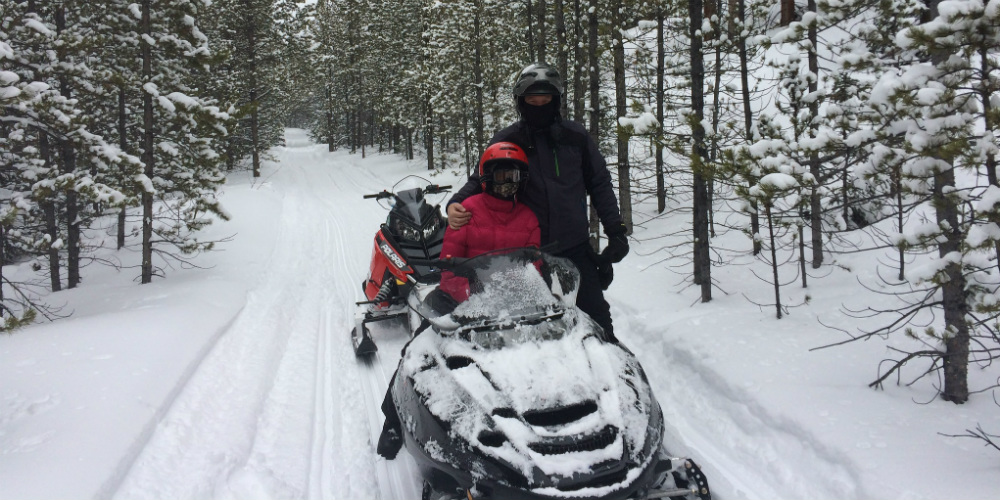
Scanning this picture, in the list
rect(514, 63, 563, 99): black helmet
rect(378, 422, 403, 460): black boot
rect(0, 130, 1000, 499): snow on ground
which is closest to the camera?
rect(0, 130, 1000, 499): snow on ground

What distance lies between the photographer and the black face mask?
4090 mm

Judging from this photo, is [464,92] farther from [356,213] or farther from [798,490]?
[798,490]

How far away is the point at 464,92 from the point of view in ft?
82.2

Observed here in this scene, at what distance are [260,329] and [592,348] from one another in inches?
211

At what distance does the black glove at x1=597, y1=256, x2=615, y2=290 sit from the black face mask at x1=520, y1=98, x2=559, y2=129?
1048 mm

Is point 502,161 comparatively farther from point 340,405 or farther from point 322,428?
point 340,405

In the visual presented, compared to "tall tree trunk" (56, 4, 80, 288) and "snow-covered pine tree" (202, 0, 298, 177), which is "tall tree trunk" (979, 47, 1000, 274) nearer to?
"tall tree trunk" (56, 4, 80, 288)

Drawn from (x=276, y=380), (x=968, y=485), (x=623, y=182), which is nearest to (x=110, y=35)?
(x=276, y=380)

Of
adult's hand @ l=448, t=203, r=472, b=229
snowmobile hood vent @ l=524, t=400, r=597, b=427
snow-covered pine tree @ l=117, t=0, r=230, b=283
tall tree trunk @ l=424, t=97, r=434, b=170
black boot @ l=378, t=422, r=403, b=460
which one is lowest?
black boot @ l=378, t=422, r=403, b=460

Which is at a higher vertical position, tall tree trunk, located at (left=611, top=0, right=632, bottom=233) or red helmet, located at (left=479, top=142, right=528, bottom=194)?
tall tree trunk, located at (left=611, top=0, right=632, bottom=233)

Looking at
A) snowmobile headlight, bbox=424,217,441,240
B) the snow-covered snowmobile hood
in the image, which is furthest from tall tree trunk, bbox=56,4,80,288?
the snow-covered snowmobile hood

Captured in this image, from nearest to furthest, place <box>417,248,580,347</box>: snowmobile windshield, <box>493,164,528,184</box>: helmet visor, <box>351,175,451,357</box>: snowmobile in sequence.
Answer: <box>417,248,580,347</box>: snowmobile windshield
<box>493,164,528,184</box>: helmet visor
<box>351,175,451,357</box>: snowmobile

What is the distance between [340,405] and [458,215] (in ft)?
7.19

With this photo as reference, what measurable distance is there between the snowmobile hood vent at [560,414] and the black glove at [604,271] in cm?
146
